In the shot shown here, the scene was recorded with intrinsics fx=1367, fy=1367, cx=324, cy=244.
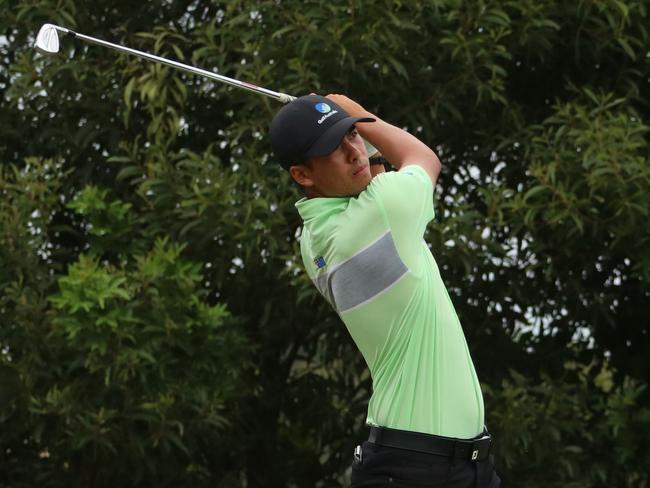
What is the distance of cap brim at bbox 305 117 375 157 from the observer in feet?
10.3

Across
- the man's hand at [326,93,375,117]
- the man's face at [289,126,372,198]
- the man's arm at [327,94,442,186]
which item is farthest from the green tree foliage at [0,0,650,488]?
the man's face at [289,126,372,198]

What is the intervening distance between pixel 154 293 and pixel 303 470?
65.9 inches

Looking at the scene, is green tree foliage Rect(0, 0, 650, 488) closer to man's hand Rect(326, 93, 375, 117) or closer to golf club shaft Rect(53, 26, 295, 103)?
golf club shaft Rect(53, 26, 295, 103)

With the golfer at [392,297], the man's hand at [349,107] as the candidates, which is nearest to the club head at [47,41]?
the man's hand at [349,107]

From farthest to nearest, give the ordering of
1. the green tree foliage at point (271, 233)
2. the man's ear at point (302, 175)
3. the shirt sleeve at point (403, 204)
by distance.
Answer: the green tree foliage at point (271, 233) → the man's ear at point (302, 175) → the shirt sleeve at point (403, 204)

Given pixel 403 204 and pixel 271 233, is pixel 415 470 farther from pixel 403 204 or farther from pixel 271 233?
pixel 271 233

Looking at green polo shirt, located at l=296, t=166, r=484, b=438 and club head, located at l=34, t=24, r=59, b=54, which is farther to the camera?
club head, located at l=34, t=24, r=59, b=54

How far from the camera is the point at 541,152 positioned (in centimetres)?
591

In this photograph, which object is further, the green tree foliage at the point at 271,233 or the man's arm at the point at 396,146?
the green tree foliage at the point at 271,233

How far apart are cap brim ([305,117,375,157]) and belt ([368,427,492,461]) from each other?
26.4 inches

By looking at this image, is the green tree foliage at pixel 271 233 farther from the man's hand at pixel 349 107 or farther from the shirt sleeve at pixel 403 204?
the shirt sleeve at pixel 403 204

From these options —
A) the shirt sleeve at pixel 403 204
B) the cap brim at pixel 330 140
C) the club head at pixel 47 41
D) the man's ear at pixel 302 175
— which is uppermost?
the club head at pixel 47 41

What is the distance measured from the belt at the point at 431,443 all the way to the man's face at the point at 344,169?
0.58 metres

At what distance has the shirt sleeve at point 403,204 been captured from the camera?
3133 mm
